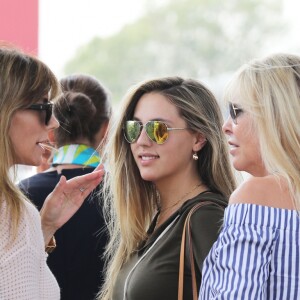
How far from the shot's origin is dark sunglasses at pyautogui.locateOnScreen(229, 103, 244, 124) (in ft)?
7.18

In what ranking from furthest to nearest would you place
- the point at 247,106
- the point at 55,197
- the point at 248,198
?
the point at 55,197
the point at 247,106
the point at 248,198

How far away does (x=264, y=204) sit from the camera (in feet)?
6.34

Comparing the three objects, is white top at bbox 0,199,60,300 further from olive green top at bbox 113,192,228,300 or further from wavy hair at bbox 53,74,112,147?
wavy hair at bbox 53,74,112,147

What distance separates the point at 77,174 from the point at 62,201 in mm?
598

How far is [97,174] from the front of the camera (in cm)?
277

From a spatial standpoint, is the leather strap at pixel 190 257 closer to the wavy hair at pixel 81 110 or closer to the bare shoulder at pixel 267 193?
the bare shoulder at pixel 267 193

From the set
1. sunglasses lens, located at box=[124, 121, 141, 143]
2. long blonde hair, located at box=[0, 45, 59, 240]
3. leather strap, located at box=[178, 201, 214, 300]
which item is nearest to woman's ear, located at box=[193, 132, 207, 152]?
sunglasses lens, located at box=[124, 121, 141, 143]

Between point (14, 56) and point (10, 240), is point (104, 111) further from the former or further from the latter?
point (10, 240)

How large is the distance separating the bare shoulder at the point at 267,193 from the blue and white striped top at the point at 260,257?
19 mm

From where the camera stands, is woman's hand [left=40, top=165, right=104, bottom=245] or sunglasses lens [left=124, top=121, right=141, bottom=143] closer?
woman's hand [left=40, top=165, right=104, bottom=245]

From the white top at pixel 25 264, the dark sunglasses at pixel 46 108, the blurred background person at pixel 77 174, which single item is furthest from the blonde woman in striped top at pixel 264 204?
the blurred background person at pixel 77 174

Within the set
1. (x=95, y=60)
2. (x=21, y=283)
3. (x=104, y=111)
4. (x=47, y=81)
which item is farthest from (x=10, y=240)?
(x=95, y=60)

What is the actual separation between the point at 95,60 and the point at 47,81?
26.9 m

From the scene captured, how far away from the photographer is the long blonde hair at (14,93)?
2188 mm
